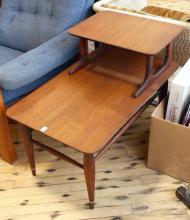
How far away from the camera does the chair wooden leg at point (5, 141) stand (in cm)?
151

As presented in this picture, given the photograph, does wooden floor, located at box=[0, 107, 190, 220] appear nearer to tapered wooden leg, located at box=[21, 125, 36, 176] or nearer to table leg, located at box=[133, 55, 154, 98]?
tapered wooden leg, located at box=[21, 125, 36, 176]

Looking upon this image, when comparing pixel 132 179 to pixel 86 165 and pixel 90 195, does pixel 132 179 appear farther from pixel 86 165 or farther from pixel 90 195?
pixel 86 165

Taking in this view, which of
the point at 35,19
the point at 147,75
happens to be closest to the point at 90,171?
the point at 147,75

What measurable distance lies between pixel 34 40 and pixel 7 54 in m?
0.20

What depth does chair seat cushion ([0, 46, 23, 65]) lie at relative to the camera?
5.95ft

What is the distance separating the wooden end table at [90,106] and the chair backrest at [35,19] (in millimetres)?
217

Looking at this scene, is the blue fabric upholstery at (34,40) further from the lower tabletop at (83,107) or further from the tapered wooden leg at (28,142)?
the tapered wooden leg at (28,142)

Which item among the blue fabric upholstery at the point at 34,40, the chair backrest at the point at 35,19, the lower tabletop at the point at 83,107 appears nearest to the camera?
the lower tabletop at the point at 83,107

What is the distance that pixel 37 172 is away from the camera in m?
1.65

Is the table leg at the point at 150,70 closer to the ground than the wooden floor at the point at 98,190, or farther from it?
farther from it

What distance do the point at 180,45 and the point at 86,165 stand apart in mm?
889

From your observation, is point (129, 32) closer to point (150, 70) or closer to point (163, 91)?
point (150, 70)

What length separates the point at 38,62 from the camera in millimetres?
1521

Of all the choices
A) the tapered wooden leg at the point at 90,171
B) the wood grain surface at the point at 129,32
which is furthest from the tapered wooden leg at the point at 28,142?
the wood grain surface at the point at 129,32
